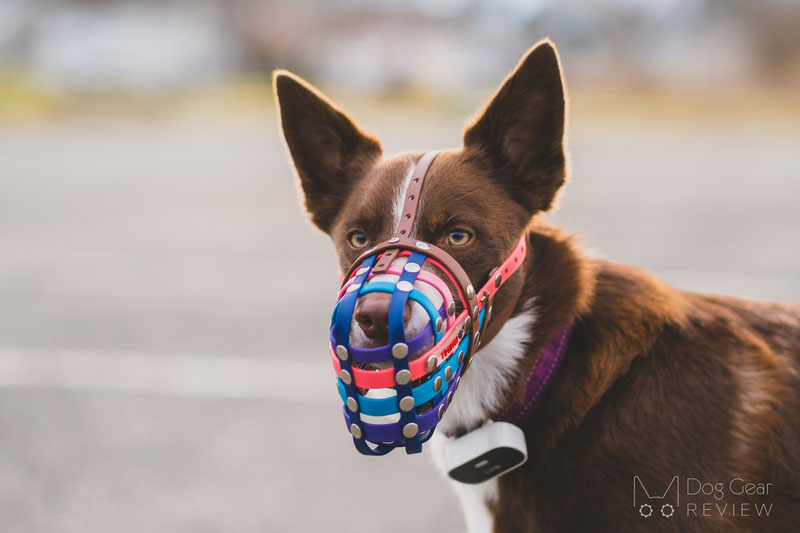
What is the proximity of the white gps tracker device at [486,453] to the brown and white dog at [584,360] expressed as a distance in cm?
8

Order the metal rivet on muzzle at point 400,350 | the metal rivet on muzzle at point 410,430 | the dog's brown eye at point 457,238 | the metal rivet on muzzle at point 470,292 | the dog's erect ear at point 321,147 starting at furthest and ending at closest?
the dog's erect ear at point 321,147 → the dog's brown eye at point 457,238 → the metal rivet on muzzle at point 470,292 → the metal rivet on muzzle at point 410,430 → the metal rivet on muzzle at point 400,350

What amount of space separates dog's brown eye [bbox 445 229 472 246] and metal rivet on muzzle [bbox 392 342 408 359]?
47cm

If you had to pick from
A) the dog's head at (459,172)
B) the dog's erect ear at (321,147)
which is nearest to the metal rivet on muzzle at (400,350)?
the dog's head at (459,172)

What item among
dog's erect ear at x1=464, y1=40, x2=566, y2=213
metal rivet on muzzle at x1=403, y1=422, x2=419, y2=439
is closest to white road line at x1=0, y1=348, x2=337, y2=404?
dog's erect ear at x1=464, y1=40, x2=566, y2=213

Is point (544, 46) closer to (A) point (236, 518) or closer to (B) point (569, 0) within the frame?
(A) point (236, 518)

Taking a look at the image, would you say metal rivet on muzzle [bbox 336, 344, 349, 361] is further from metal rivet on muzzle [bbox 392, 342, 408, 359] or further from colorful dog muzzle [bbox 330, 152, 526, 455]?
metal rivet on muzzle [bbox 392, 342, 408, 359]

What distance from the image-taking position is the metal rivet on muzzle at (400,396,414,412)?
1.92 meters

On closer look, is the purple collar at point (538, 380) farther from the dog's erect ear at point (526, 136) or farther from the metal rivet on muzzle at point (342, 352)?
the metal rivet on muzzle at point (342, 352)

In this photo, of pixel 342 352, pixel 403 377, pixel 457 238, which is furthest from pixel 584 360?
pixel 342 352

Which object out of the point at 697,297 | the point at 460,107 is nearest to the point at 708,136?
the point at 460,107

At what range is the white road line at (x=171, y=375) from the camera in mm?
4660

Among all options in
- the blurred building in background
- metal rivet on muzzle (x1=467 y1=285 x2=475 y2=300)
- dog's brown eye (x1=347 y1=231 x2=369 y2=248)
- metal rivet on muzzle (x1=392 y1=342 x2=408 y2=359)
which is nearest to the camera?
metal rivet on muzzle (x1=392 y1=342 x2=408 y2=359)

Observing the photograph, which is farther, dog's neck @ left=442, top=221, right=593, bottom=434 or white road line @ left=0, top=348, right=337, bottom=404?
white road line @ left=0, top=348, right=337, bottom=404

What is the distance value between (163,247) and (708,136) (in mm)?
15854
